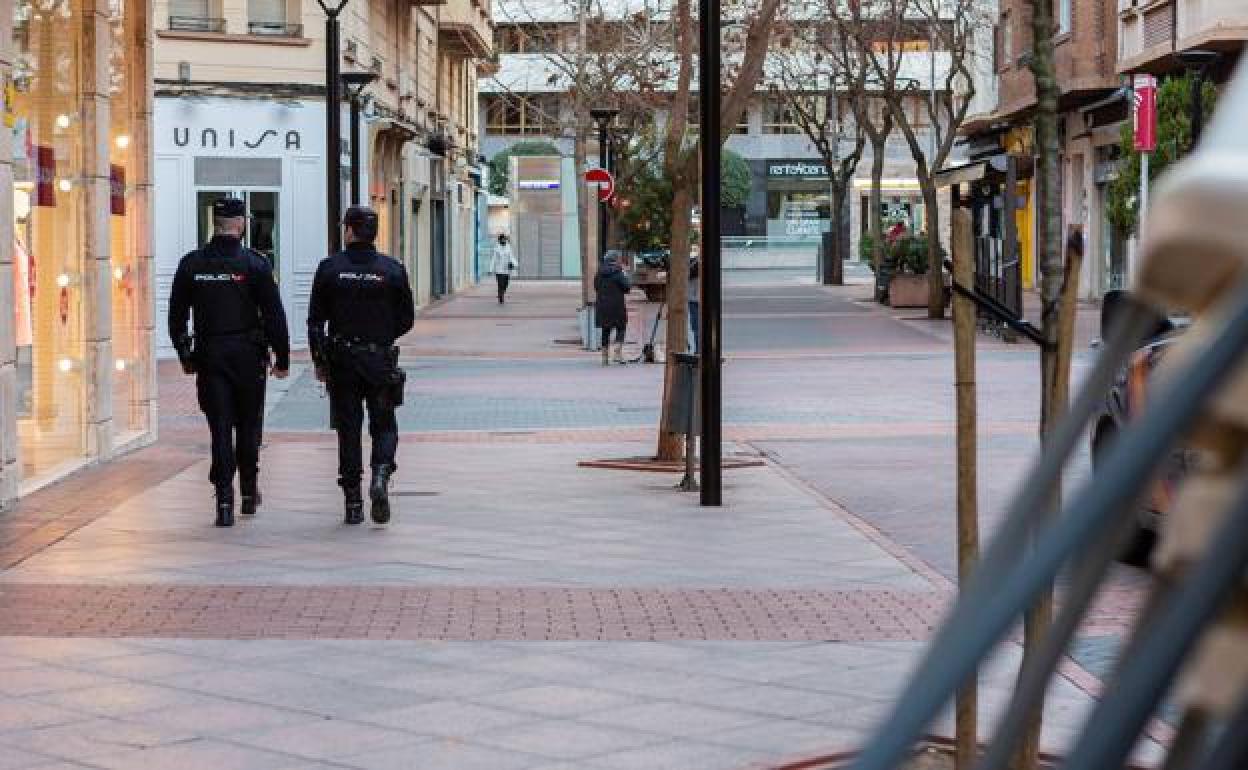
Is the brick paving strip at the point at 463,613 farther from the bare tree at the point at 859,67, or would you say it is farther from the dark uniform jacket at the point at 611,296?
the bare tree at the point at 859,67

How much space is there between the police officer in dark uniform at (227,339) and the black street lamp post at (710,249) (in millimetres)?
2479

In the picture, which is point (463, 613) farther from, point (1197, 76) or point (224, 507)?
point (1197, 76)

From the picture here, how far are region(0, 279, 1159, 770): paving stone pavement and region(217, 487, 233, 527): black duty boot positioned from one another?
91 millimetres

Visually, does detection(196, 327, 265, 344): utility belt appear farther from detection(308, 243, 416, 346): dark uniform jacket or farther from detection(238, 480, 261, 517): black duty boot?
detection(238, 480, 261, 517): black duty boot

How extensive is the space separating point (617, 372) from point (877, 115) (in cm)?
6161

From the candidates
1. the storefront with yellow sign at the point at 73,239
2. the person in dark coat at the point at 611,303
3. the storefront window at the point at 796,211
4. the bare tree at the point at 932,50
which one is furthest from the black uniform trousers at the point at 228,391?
the storefront window at the point at 796,211

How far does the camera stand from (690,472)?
48.3ft

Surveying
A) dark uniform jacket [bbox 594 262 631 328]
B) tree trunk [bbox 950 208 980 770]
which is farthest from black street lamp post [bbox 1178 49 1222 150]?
tree trunk [bbox 950 208 980 770]

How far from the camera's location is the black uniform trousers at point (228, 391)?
1270cm

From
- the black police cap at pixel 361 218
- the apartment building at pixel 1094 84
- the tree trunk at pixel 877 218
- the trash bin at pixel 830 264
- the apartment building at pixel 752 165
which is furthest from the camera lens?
the apartment building at pixel 752 165

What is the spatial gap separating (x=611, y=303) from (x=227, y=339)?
1852cm

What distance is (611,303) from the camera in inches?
1226

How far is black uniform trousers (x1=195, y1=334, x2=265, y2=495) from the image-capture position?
41.7 feet

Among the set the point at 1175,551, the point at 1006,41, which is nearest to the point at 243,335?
the point at 1175,551
